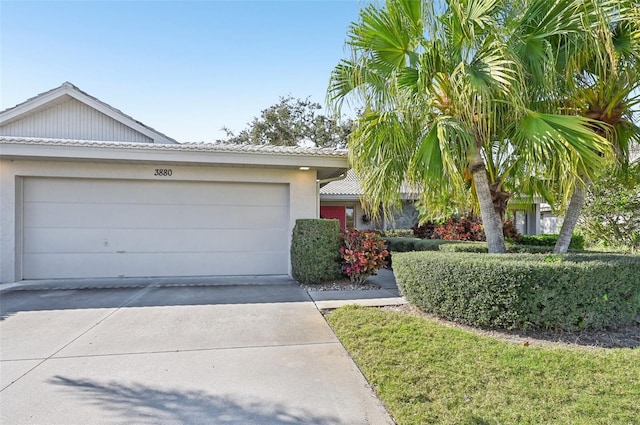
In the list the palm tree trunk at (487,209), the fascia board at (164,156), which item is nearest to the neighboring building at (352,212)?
the fascia board at (164,156)

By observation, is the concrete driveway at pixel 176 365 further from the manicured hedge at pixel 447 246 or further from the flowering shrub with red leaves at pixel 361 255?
the manicured hedge at pixel 447 246

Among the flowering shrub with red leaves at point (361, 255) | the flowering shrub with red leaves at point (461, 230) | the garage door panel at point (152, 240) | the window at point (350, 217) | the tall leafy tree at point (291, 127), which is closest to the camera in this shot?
the flowering shrub with red leaves at point (361, 255)

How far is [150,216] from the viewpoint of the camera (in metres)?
Result: 8.27

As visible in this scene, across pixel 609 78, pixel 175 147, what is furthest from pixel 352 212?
pixel 609 78

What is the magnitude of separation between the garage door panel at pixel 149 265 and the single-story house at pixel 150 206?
0.08 ft

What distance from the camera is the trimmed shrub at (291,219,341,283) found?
7.49 meters

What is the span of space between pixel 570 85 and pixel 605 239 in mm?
12008

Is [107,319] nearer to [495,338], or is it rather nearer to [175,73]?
[495,338]

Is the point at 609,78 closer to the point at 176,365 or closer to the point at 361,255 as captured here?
the point at 361,255

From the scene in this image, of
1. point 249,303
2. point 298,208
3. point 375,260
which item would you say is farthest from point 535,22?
point 249,303

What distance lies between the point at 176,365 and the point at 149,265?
5413mm

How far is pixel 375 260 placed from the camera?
24.8ft

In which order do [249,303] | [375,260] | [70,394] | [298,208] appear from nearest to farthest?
[70,394]
[249,303]
[375,260]
[298,208]

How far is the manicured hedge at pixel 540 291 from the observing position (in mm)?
4250
